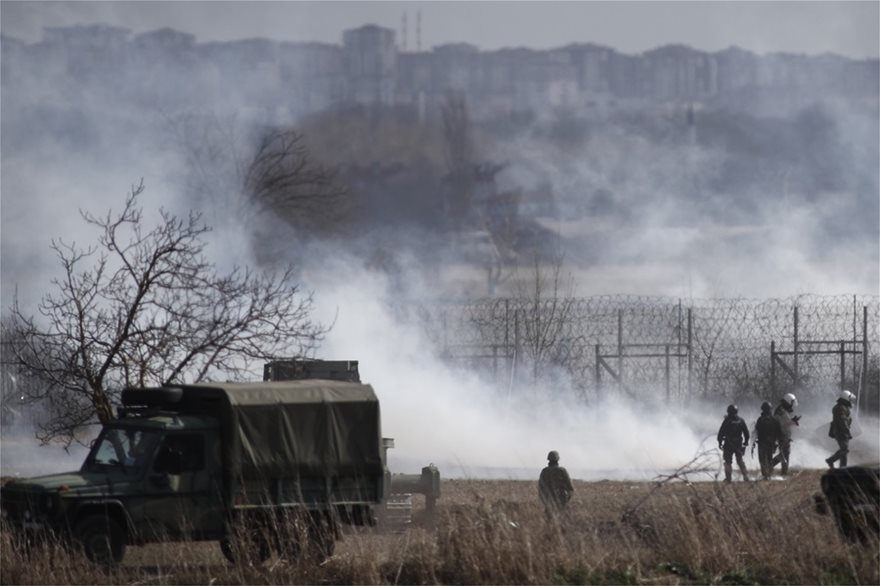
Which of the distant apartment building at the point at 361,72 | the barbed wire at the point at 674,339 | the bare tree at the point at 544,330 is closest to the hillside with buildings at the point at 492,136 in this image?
the distant apartment building at the point at 361,72

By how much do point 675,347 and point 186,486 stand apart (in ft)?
48.7

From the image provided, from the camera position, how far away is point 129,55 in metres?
30.7

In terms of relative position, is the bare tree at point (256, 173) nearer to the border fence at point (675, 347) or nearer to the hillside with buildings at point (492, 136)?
the hillside with buildings at point (492, 136)

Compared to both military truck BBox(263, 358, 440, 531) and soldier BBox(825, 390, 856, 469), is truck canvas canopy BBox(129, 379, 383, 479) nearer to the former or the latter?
military truck BBox(263, 358, 440, 531)

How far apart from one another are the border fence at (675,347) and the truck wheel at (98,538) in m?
13.4

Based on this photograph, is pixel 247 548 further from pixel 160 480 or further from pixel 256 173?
pixel 256 173

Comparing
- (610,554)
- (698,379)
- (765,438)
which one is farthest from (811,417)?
(610,554)

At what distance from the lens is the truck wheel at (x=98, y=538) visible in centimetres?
1412

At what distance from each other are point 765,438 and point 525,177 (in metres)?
12.0

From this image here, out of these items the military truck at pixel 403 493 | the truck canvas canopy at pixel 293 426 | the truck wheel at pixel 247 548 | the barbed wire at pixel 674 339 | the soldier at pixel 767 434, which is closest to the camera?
the truck wheel at pixel 247 548

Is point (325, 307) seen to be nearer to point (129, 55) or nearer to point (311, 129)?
point (311, 129)

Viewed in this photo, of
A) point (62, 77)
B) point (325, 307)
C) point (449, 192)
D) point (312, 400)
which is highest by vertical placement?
point (62, 77)

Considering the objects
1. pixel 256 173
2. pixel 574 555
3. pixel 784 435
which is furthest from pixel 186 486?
pixel 256 173

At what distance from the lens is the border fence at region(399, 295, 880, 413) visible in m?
26.8
